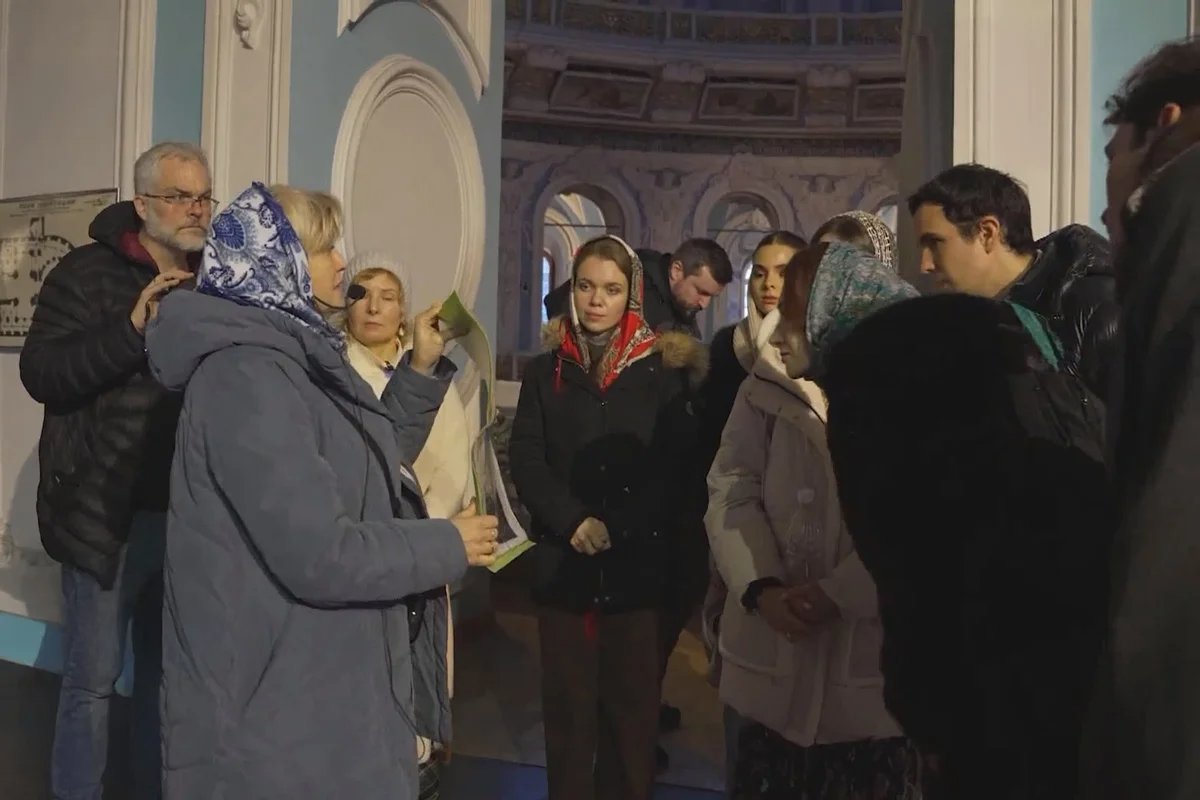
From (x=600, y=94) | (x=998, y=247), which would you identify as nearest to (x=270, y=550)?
(x=998, y=247)

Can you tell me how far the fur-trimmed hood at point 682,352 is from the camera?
295 cm

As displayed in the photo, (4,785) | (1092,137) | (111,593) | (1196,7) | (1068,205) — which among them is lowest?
(4,785)

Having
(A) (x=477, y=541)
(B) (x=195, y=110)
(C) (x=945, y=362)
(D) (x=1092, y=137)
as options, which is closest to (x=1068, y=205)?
(D) (x=1092, y=137)

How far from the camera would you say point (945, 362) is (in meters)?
1.37

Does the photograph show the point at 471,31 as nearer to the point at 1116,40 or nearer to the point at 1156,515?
the point at 1116,40

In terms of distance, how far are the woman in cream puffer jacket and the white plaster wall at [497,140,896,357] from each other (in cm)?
1187

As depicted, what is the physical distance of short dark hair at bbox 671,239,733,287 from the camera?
363cm

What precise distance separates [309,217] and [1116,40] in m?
2.54

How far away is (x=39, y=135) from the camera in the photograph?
4.58 m

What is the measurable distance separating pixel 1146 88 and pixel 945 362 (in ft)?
1.36

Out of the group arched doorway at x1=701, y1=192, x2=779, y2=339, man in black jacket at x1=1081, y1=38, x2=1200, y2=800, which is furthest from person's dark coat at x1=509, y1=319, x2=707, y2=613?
arched doorway at x1=701, y1=192, x2=779, y2=339

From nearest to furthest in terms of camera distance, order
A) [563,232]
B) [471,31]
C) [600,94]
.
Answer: [471,31], [600,94], [563,232]

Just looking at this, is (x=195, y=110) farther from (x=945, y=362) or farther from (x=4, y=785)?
(x=945, y=362)

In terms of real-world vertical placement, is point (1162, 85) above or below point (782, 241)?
below
